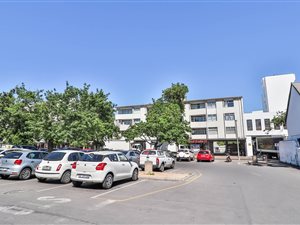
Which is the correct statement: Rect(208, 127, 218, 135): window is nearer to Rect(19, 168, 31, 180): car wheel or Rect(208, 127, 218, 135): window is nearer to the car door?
the car door

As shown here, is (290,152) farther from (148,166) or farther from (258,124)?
(258,124)

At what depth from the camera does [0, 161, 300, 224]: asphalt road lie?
6.52 meters

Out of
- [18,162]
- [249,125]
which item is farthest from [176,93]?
[18,162]

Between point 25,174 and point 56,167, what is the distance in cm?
293

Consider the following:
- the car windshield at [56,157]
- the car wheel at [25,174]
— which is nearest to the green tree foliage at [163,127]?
the car wheel at [25,174]

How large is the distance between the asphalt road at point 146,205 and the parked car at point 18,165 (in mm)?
2046

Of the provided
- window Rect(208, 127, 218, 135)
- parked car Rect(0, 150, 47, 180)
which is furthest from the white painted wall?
parked car Rect(0, 150, 47, 180)

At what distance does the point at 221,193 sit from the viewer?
10297mm

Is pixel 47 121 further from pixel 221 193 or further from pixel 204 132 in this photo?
pixel 204 132

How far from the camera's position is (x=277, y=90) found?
215ft

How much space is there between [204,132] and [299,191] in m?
41.0

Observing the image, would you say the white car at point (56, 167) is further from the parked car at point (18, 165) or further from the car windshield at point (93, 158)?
the car windshield at point (93, 158)

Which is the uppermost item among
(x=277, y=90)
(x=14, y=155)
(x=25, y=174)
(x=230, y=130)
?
(x=277, y=90)

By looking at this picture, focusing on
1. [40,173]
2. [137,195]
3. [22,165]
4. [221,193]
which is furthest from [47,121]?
[221,193]
